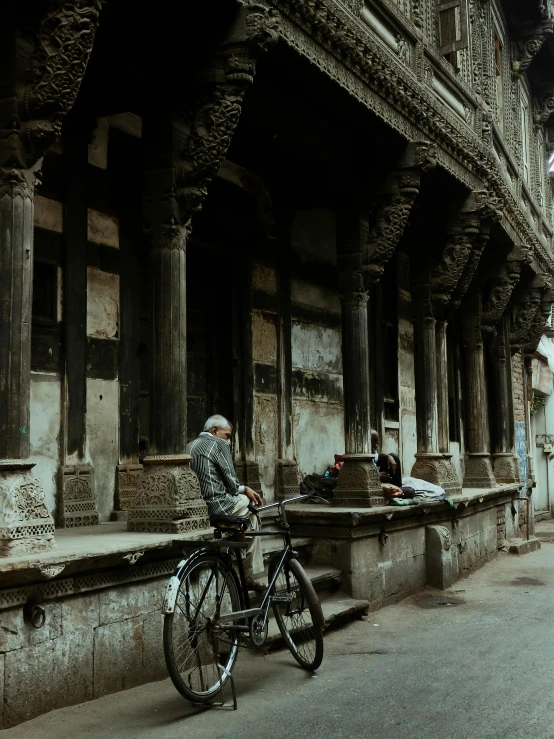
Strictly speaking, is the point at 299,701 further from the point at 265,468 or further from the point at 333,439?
the point at 333,439

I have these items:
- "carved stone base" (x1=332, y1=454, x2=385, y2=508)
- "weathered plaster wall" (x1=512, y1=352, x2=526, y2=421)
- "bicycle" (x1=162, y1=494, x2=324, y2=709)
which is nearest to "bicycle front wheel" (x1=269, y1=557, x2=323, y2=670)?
"bicycle" (x1=162, y1=494, x2=324, y2=709)

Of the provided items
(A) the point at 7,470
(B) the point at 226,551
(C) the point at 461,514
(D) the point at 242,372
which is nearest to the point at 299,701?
(B) the point at 226,551

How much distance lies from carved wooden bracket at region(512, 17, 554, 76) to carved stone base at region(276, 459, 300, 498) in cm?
1036

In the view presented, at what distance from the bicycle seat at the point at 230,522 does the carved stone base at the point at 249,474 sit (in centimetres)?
326

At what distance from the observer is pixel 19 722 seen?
448 cm

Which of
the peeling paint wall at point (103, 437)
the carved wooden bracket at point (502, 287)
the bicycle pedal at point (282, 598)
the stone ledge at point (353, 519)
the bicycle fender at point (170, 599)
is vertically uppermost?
the carved wooden bracket at point (502, 287)

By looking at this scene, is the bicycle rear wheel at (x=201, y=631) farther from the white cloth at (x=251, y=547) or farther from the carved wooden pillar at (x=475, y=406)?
the carved wooden pillar at (x=475, y=406)

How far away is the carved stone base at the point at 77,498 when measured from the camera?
675cm

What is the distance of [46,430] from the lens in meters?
6.73

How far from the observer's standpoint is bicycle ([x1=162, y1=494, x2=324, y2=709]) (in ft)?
16.3

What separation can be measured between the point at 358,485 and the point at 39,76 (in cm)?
517

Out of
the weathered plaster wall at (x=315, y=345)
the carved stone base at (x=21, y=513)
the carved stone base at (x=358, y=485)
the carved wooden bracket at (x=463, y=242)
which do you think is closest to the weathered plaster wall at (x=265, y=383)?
the weathered plaster wall at (x=315, y=345)

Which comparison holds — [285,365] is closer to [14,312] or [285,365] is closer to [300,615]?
[300,615]

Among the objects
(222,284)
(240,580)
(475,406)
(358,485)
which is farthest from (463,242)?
(240,580)
